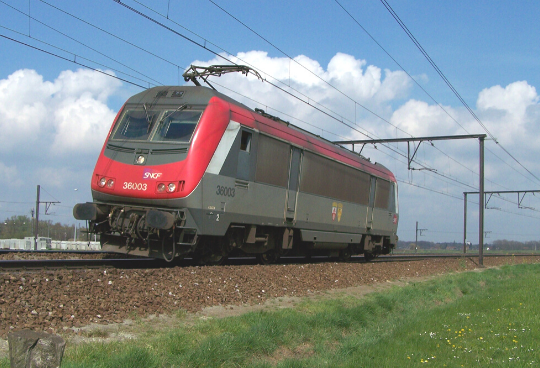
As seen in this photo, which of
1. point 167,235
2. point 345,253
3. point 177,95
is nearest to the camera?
point 167,235

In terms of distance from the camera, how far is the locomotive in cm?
1132

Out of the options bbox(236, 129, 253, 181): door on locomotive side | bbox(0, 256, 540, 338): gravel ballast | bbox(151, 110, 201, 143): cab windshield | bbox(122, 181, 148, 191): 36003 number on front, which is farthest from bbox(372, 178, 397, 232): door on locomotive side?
bbox(122, 181, 148, 191): 36003 number on front

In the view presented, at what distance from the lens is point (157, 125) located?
1220 cm

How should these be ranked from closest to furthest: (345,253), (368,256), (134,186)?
(134,186)
(345,253)
(368,256)

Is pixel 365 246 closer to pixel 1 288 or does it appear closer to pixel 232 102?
pixel 232 102

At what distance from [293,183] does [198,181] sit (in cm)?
436

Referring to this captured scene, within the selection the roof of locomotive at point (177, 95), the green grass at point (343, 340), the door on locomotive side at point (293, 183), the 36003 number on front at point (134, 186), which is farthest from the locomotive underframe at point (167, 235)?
the green grass at point (343, 340)

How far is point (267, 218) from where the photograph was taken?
13781mm

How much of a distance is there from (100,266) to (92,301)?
4103 mm

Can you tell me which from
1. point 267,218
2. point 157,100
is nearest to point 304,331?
point 267,218

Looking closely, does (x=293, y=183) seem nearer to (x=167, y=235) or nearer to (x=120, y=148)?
(x=167, y=235)

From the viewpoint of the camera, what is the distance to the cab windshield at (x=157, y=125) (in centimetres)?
1188

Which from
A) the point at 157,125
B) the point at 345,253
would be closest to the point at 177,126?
the point at 157,125

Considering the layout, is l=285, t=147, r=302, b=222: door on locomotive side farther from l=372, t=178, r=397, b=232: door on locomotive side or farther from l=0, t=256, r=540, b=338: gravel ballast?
l=372, t=178, r=397, b=232: door on locomotive side
